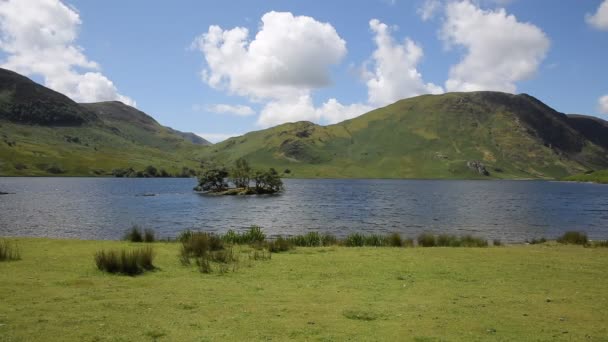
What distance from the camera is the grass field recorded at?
13016mm

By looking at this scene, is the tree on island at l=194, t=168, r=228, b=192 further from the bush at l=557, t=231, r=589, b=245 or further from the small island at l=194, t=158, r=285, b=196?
the bush at l=557, t=231, r=589, b=245

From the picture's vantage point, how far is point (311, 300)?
17062 millimetres

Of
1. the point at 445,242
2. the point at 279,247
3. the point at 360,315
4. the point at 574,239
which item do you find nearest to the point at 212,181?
the point at 445,242

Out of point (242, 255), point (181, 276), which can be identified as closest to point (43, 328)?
point (181, 276)

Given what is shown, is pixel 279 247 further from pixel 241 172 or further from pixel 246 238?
pixel 241 172

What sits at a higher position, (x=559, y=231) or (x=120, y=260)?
(x=120, y=260)

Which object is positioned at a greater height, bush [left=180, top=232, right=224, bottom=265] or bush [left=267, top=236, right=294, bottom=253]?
bush [left=180, top=232, right=224, bottom=265]

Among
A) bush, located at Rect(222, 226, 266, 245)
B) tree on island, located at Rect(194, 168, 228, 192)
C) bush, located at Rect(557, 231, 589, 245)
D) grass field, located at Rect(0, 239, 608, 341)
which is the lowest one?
bush, located at Rect(557, 231, 589, 245)

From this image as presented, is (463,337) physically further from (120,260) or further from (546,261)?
(546,261)

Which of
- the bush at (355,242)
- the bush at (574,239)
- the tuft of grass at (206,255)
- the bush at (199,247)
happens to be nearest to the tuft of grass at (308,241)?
the bush at (355,242)

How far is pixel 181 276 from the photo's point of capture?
21500 mm

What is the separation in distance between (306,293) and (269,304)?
8.02ft

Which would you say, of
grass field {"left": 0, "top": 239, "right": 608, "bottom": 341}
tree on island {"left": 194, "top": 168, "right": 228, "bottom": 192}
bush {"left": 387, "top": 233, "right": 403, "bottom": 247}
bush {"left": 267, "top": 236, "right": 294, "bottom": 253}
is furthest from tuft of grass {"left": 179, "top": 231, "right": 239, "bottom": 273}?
tree on island {"left": 194, "top": 168, "right": 228, "bottom": 192}

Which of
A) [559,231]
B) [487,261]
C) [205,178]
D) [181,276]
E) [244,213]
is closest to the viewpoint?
[181,276]
